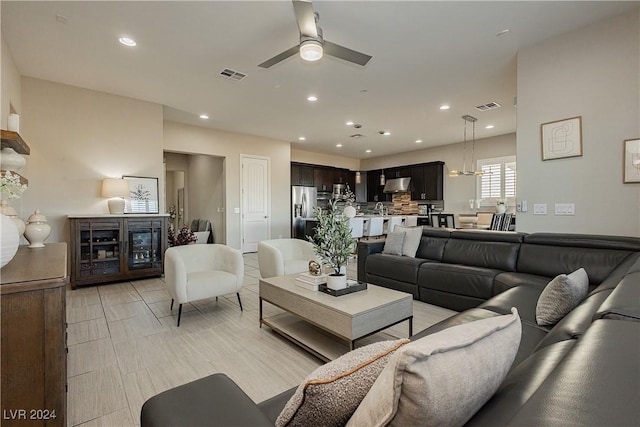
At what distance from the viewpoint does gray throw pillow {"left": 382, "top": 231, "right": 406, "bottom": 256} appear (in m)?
4.07

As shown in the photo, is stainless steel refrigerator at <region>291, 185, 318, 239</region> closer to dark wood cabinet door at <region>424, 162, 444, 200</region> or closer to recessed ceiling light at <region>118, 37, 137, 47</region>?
dark wood cabinet door at <region>424, 162, 444, 200</region>

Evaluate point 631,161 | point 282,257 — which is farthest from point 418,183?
point 282,257

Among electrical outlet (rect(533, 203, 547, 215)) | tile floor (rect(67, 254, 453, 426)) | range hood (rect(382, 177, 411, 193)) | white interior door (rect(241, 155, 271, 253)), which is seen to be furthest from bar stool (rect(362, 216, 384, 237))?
electrical outlet (rect(533, 203, 547, 215))

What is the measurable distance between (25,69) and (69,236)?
2.29 meters

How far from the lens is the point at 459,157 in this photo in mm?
8461

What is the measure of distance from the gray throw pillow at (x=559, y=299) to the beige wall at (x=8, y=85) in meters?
Result: 5.00

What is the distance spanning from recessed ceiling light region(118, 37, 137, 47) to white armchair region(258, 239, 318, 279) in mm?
2691

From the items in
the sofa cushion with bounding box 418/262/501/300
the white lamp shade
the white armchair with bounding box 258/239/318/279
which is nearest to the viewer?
the sofa cushion with bounding box 418/262/501/300

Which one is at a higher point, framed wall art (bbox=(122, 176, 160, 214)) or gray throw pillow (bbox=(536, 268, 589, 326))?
framed wall art (bbox=(122, 176, 160, 214))

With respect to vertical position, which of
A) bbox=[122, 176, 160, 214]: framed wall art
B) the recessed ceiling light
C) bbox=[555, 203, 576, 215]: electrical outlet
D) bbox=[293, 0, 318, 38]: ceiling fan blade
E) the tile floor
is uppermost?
the recessed ceiling light

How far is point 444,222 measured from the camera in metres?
7.32

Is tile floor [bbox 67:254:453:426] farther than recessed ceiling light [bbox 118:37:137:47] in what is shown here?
No

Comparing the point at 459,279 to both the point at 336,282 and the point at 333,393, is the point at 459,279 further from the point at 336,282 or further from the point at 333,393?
the point at 333,393

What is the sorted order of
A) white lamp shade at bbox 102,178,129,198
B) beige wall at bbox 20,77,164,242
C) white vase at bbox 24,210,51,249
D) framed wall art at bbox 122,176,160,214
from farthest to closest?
framed wall art at bbox 122,176,160,214
white lamp shade at bbox 102,178,129,198
beige wall at bbox 20,77,164,242
white vase at bbox 24,210,51,249
